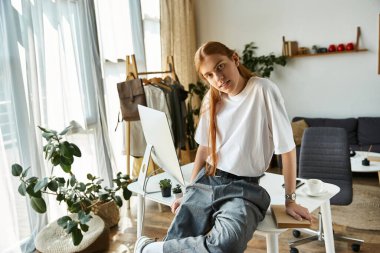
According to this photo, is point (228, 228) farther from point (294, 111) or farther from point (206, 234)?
point (294, 111)

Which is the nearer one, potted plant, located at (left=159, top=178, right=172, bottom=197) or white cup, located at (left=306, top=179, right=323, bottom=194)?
white cup, located at (left=306, top=179, right=323, bottom=194)

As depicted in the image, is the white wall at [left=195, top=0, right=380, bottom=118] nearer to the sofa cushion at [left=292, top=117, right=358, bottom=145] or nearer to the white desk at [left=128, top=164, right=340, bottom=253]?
the sofa cushion at [left=292, top=117, right=358, bottom=145]

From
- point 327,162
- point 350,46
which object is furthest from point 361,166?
point 350,46

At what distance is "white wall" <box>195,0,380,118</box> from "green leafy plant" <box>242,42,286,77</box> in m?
0.11

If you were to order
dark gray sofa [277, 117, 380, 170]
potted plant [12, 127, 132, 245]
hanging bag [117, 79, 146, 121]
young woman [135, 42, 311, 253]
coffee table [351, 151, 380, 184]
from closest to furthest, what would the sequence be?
young woman [135, 42, 311, 253] → potted plant [12, 127, 132, 245] → coffee table [351, 151, 380, 184] → hanging bag [117, 79, 146, 121] → dark gray sofa [277, 117, 380, 170]

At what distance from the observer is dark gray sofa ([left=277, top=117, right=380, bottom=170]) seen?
4.00 m

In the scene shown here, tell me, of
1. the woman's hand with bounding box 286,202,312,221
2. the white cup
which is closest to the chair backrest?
the white cup

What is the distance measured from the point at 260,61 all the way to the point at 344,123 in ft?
4.48

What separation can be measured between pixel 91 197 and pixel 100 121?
940 millimetres

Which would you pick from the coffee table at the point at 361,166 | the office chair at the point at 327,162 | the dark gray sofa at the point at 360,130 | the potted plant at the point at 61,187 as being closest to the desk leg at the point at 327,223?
the office chair at the point at 327,162

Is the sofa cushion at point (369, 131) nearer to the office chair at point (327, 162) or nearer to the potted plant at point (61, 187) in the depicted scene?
the office chair at point (327, 162)

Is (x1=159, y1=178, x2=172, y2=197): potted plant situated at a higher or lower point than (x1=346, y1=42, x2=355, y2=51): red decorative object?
lower

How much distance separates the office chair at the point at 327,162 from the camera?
234 centimetres

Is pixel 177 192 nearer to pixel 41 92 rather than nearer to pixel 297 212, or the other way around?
pixel 297 212
